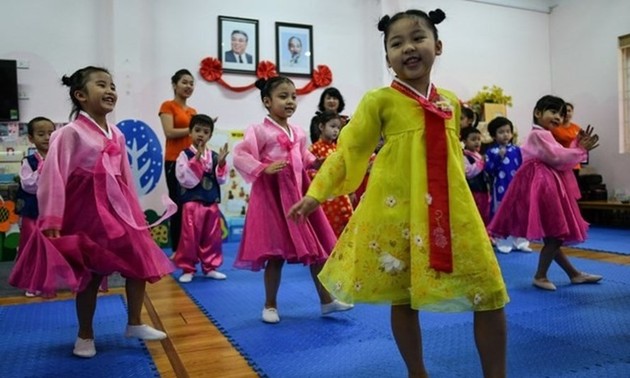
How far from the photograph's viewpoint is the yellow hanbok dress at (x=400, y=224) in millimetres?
1265

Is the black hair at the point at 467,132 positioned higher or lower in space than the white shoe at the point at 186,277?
higher

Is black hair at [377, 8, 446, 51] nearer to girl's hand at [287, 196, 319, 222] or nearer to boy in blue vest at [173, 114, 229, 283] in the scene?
girl's hand at [287, 196, 319, 222]

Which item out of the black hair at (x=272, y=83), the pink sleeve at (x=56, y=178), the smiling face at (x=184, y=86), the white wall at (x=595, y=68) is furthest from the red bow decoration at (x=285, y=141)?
the white wall at (x=595, y=68)

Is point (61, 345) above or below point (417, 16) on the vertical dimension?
below

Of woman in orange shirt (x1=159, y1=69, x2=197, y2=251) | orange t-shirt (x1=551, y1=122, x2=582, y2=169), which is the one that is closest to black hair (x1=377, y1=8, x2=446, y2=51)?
orange t-shirt (x1=551, y1=122, x2=582, y2=169)

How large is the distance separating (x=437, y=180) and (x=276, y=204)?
4.20 feet

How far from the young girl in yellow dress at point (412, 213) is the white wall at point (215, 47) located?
429 centimetres

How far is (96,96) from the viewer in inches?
83.1

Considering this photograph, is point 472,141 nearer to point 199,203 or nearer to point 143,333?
point 199,203

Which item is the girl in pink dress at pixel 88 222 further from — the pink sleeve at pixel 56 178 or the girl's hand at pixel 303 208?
the girl's hand at pixel 303 208

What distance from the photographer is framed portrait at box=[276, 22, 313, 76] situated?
599 centimetres

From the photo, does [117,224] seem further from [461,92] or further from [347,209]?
[461,92]

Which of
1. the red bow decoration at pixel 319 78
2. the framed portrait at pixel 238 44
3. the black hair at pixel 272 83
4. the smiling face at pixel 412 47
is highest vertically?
the framed portrait at pixel 238 44

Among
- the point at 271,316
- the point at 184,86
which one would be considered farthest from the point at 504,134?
the point at 271,316
